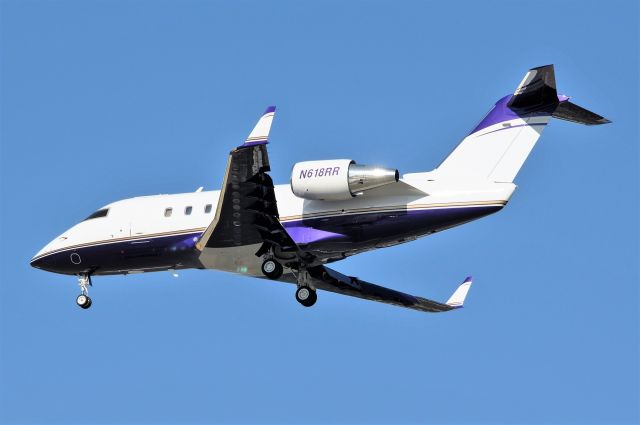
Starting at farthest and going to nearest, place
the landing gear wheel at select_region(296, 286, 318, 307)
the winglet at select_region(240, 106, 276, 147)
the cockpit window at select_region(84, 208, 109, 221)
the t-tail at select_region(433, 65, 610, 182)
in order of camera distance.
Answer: the cockpit window at select_region(84, 208, 109, 221), the landing gear wheel at select_region(296, 286, 318, 307), the t-tail at select_region(433, 65, 610, 182), the winglet at select_region(240, 106, 276, 147)

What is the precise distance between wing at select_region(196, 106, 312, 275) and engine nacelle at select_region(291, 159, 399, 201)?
872 mm

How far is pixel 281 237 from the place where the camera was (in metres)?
32.5

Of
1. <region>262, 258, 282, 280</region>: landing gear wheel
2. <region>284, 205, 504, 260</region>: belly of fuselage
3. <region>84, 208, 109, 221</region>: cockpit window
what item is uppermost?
<region>84, 208, 109, 221</region>: cockpit window

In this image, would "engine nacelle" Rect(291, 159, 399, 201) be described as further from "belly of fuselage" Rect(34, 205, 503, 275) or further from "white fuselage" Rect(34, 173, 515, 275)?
"belly of fuselage" Rect(34, 205, 503, 275)

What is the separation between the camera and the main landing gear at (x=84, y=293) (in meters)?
36.2

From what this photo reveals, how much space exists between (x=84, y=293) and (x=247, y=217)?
285 inches

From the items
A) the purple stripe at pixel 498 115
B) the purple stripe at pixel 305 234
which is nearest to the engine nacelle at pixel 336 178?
the purple stripe at pixel 305 234

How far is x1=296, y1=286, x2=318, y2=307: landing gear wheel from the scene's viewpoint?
3406 cm

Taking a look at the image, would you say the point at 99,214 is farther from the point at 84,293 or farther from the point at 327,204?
the point at 327,204

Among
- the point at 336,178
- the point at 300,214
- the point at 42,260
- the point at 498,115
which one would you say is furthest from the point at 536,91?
the point at 42,260

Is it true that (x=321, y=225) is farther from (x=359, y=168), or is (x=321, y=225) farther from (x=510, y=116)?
(x=510, y=116)

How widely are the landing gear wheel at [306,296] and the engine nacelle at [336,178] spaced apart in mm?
3692

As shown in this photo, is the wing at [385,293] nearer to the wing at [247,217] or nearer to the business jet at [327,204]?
the business jet at [327,204]

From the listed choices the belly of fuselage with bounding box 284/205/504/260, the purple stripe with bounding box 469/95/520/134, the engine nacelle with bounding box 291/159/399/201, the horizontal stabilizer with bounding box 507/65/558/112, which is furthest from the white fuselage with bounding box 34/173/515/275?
the horizontal stabilizer with bounding box 507/65/558/112
